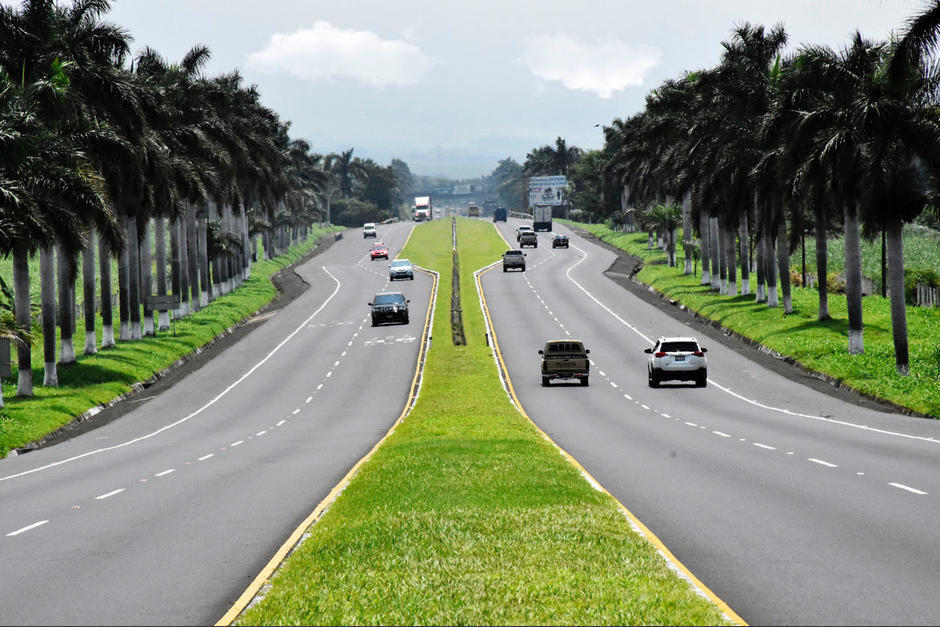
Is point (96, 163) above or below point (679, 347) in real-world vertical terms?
above

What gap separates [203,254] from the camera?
82.2 m

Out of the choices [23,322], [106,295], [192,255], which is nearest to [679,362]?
[23,322]

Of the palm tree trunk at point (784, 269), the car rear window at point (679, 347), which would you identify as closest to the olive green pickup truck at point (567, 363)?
the car rear window at point (679, 347)

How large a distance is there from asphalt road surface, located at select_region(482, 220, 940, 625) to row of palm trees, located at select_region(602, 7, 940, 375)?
23.5 feet

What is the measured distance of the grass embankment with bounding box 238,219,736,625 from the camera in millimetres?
9680

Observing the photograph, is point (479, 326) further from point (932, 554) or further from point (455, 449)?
point (932, 554)

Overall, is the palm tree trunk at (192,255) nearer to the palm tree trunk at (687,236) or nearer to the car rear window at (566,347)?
the car rear window at (566,347)

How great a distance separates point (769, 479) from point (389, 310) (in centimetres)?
5431

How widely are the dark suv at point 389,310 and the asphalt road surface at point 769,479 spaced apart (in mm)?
19754

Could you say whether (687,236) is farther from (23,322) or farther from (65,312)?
(23,322)

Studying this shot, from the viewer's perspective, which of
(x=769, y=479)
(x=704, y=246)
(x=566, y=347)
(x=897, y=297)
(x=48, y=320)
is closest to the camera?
(x=769, y=479)

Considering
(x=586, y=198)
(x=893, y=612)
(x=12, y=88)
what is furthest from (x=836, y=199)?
(x=586, y=198)

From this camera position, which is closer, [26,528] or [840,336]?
[26,528]

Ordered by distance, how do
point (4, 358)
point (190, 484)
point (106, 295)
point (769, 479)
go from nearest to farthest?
point (769, 479)
point (190, 484)
point (4, 358)
point (106, 295)
